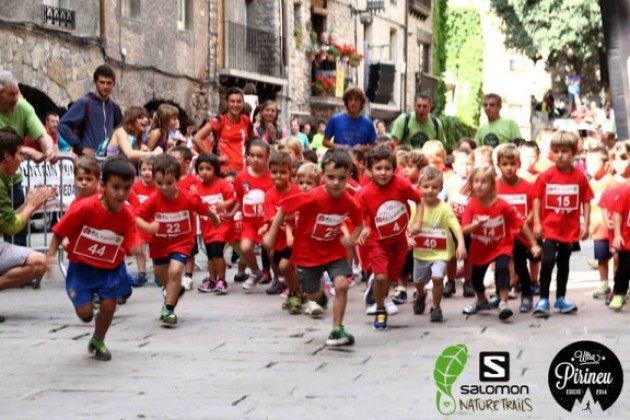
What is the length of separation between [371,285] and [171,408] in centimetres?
434

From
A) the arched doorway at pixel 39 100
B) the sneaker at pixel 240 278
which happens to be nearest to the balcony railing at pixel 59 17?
the arched doorway at pixel 39 100

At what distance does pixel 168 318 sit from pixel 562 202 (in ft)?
10.7

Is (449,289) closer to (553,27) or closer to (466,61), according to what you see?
(553,27)

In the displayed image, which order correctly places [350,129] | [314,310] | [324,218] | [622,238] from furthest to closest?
[350,129] < [622,238] < [314,310] < [324,218]

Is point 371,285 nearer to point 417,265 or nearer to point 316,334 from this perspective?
point 417,265

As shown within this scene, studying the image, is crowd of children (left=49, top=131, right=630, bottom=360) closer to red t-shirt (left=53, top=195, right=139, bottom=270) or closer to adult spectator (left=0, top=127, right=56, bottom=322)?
red t-shirt (left=53, top=195, right=139, bottom=270)

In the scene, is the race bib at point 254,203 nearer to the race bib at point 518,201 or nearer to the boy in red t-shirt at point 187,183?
the boy in red t-shirt at point 187,183

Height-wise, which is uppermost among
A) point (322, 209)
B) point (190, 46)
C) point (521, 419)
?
point (190, 46)

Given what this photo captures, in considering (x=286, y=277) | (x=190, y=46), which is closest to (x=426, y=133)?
(x=286, y=277)

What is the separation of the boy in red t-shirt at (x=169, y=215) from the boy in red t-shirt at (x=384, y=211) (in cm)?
128

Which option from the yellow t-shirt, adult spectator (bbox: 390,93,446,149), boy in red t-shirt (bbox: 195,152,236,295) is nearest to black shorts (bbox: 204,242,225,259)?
boy in red t-shirt (bbox: 195,152,236,295)

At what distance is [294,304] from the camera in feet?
35.3

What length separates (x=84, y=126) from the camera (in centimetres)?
1285

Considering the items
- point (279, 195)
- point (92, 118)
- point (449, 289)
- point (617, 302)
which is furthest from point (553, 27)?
point (617, 302)
